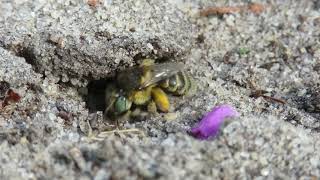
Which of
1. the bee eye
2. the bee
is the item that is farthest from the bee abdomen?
the bee eye

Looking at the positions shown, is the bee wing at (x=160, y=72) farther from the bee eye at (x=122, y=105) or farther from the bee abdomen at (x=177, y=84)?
the bee eye at (x=122, y=105)

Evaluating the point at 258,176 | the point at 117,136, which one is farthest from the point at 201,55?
the point at 258,176

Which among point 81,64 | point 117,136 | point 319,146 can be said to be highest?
point 81,64

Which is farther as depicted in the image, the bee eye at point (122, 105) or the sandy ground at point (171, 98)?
the bee eye at point (122, 105)

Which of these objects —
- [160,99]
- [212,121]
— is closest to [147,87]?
[160,99]

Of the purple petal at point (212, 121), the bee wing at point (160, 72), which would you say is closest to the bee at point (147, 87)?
the bee wing at point (160, 72)

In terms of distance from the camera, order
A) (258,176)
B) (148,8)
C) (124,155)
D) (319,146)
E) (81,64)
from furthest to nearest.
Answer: (148,8) → (81,64) → (319,146) → (258,176) → (124,155)

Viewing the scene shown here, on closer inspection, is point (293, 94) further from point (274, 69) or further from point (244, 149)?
point (244, 149)
